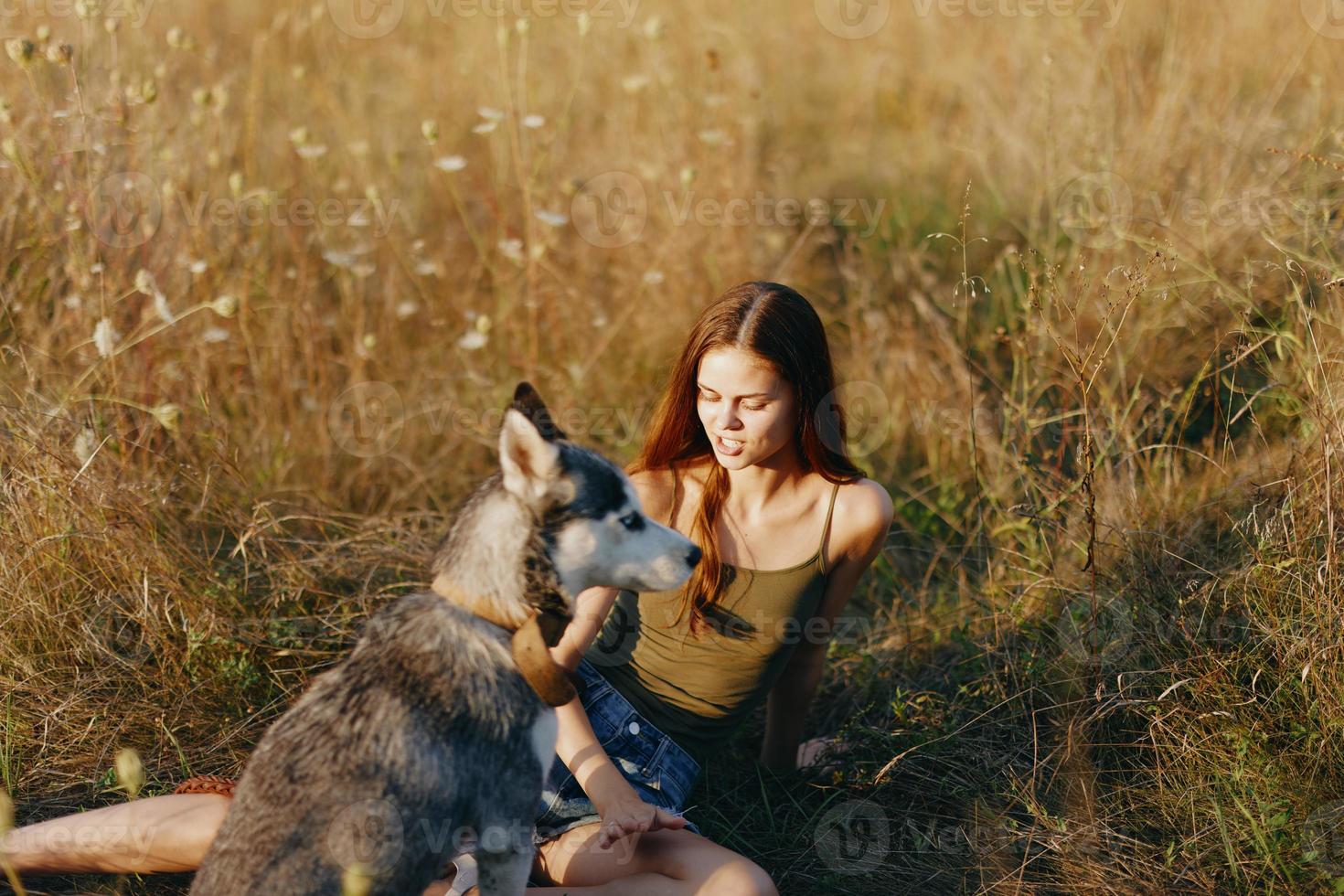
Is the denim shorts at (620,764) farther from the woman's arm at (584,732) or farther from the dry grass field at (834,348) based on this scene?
the dry grass field at (834,348)

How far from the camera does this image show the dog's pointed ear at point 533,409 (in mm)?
2307

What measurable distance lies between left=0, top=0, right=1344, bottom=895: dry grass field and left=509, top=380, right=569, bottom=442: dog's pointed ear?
4.72ft

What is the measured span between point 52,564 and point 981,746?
3.09 metres

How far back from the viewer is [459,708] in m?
2.28

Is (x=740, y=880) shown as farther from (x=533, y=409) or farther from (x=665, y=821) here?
(x=533, y=409)

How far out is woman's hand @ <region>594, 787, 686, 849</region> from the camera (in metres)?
2.68

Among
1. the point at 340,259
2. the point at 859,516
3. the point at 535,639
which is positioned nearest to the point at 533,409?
the point at 535,639

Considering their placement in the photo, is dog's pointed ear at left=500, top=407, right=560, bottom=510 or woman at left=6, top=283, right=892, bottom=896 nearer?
dog's pointed ear at left=500, top=407, right=560, bottom=510

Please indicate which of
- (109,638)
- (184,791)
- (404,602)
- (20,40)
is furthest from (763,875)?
(20,40)

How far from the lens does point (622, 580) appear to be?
2461mm

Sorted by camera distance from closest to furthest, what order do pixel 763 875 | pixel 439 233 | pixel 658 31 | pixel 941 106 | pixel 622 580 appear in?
pixel 622 580 → pixel 763 875 → pixel 658 31 → pixel 439 233 → pixel 941 106

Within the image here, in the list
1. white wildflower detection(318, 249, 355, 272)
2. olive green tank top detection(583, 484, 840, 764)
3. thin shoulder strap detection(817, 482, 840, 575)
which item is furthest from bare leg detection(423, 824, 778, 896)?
white wildflower detection(318, 249, 355, 272)

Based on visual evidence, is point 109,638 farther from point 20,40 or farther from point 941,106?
point 941,106

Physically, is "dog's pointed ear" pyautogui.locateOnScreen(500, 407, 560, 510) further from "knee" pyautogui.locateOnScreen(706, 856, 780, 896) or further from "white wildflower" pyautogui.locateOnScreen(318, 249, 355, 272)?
"white wildflower" pyautogui.locateOnScreen(318, 249, 355, 272)
